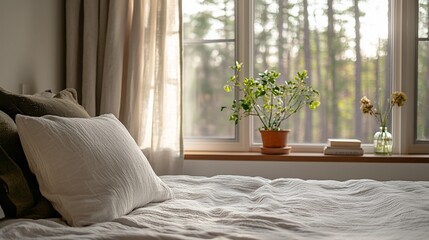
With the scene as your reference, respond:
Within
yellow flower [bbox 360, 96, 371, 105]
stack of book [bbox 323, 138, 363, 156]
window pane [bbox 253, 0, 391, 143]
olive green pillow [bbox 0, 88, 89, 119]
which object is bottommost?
stack of book [bbox 323, 138, 363, 156]

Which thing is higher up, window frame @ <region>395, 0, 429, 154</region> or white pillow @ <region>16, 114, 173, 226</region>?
window frame @ <region>395, 0, 429, 154</region>

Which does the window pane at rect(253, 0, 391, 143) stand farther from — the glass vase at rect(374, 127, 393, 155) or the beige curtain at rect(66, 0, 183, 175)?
the beige curtain at rect(66, 0, 183, 175)

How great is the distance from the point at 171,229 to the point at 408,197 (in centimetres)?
90

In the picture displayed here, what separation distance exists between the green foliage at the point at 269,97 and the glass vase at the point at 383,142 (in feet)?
1.36

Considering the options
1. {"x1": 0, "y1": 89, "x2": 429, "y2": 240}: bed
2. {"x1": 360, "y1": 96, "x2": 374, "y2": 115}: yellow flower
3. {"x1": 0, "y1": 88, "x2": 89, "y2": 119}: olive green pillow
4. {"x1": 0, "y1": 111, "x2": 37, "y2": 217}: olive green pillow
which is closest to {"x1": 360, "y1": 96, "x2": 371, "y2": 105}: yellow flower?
{"x1": 360, "y1": 96, "x2": 374, "y2": 115}: yellow flower

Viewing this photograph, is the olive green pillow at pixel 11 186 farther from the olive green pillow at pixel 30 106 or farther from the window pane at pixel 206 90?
the window pane at pixel 206 90

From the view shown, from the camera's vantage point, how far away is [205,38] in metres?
3.70

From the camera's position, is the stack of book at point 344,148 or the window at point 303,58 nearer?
the stack of book at point 344,148

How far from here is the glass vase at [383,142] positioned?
3.39 m

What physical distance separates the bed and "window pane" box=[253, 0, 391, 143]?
160cm

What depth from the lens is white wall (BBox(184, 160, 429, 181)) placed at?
3.29 meters

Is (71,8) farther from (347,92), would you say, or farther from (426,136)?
(426,136)

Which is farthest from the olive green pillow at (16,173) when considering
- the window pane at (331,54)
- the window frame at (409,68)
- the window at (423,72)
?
the window at (423,72)

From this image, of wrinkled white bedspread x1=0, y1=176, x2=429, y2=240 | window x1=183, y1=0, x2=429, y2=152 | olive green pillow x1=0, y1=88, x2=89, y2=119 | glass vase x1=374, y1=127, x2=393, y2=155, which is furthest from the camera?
window x1=183, y1=0, x2=429, y2=152
